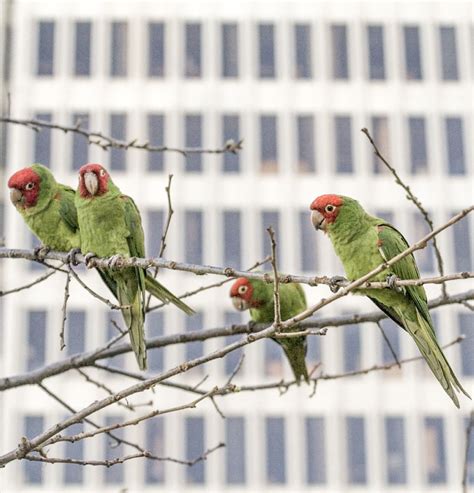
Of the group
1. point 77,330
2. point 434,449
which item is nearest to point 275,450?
point 434,449

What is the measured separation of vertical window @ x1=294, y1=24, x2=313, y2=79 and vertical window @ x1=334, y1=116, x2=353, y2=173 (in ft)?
6.04

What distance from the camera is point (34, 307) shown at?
24031 mm

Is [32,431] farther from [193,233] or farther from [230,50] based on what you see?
[230,50]

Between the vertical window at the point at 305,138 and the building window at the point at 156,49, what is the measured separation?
4741 mm

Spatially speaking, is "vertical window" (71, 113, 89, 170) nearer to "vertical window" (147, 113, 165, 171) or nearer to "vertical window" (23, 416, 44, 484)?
"vertical window" (147, 113, 165, 171)

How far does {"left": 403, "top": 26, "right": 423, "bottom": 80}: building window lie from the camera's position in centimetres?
2648

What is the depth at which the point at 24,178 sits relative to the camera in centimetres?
413

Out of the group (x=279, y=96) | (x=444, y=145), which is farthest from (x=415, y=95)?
(x=279, y=96)

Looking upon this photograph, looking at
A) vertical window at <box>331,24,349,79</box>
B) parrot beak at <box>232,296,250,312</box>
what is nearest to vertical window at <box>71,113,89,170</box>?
vertical window at <box>331,24,349,79</box>

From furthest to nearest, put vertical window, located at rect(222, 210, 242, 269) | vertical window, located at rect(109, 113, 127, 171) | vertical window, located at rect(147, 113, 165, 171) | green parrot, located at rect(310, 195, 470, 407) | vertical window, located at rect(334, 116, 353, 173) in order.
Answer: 1. vertical window, located at rect(334, 116, 353, 173)
2. vertical window, located at rect(147, 113, 165, 171)
3. vertical window, located at rect(109, 113, 127, 171)
4. vertical window, located at rect(222, 210, 242, 269)
5. green parrot, located at rect(310, 195, 470, 407)

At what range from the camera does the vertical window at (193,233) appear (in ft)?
82.2

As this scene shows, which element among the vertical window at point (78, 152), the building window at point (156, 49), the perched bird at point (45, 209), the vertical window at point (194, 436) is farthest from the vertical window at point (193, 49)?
the perched bird at point (45, 209)

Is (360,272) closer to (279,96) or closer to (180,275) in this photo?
(180,275)

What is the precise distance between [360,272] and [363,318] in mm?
269
